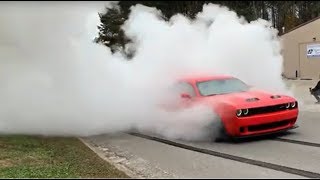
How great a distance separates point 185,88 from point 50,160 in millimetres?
4179

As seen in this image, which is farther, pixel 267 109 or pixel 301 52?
pixel 301 52

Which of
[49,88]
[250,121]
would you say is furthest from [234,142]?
[49,88]

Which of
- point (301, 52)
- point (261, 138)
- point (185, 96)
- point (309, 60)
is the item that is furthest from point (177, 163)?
point (301, 52)

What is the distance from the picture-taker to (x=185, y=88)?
39.3ft

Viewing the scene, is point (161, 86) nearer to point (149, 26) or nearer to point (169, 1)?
point (149, 26)

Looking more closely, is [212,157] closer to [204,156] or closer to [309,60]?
[204,156]

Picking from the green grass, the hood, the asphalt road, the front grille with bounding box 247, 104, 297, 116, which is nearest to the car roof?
the hood

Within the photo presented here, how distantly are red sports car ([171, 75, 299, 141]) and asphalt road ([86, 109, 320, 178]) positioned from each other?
0.26 m

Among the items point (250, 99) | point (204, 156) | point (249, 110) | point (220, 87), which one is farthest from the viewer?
point (220, 87)

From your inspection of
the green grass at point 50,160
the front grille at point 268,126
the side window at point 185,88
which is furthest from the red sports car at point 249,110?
the green grass at point 50,160

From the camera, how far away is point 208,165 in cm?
813

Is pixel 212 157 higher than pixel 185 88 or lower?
lower

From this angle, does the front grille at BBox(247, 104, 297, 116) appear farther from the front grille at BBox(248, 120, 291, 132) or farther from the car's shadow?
the car's shadow

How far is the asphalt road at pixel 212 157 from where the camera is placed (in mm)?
7535
